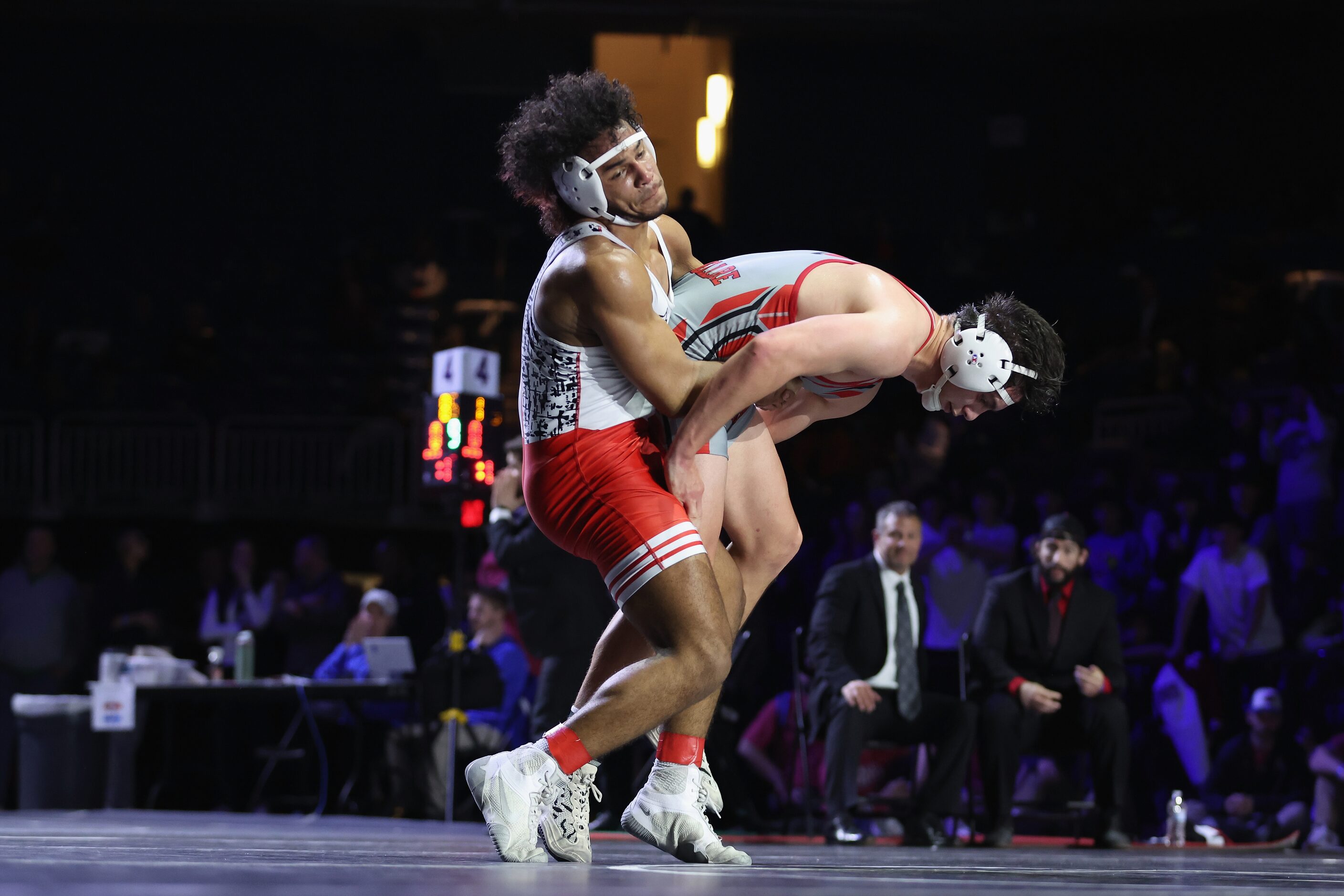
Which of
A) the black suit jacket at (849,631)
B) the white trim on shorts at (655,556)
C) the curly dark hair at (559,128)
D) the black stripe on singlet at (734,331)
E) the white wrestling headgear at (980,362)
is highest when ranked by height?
the curly dark hair at (559,128)

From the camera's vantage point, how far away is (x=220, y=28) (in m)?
18.7

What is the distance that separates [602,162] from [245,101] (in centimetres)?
1668

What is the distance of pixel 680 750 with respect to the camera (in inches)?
131

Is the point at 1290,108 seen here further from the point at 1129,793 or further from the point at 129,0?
the point at 129,0

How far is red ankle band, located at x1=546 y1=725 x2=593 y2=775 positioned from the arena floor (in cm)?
22

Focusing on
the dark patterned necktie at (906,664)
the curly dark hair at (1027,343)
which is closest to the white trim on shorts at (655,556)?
the curly dark hair at (1027,343)

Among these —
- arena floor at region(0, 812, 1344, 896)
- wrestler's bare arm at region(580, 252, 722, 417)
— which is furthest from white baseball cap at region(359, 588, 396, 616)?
wrestler's bare arm at region(580, 252, 722, 417)

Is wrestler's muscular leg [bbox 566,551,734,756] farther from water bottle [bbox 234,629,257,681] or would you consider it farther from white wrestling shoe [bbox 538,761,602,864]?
water bottle [bbox 234,629,257,681]

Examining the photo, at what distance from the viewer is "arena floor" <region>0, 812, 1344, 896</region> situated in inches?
80.3

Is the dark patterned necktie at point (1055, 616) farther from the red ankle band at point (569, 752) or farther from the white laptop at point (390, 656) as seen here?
the red ankle band at point (569, 752)

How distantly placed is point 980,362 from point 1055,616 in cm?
371

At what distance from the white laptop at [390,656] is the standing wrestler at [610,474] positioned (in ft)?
16.7

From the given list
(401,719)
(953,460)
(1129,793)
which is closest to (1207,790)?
(1129,793)

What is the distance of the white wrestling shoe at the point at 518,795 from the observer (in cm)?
301
